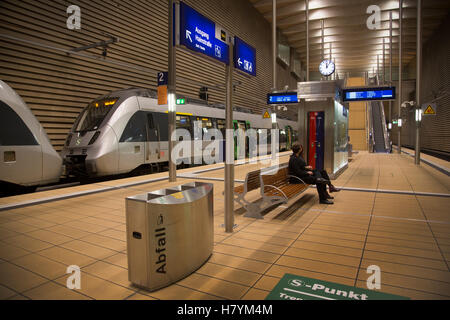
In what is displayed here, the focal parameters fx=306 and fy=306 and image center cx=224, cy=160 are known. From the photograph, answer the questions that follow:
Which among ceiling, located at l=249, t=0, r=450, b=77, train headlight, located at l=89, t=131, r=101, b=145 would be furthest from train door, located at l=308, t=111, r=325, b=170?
ceiling, located at l=249, t=0, r=450, b=77

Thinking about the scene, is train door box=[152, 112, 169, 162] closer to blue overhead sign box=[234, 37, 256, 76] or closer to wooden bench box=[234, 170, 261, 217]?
wooden bench box=[234, 170, 261, 217]

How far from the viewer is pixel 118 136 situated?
27.8ft

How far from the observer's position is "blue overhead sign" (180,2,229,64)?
301 cm

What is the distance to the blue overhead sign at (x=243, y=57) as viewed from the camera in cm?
404

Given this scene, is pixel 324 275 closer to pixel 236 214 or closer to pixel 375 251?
pixel 375 251

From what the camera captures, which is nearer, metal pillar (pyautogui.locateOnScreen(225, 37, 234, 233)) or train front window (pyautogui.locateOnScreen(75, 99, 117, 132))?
metal pillar (pyautogui.locateOnScreen(225, 37, 234, 233))

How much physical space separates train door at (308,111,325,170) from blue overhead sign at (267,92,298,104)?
3.73 metres

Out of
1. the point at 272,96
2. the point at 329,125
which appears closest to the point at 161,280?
the point at 329,125

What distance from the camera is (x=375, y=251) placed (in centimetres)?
334

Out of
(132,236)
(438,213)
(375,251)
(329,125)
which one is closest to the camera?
(132,236)

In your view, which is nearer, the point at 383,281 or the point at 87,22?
the point at 383,281

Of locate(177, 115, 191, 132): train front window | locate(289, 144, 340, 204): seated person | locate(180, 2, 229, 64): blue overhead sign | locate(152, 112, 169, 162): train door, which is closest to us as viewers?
locate(180, 2, 229, 64): blue overhead sign

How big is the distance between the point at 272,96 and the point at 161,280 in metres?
11.4

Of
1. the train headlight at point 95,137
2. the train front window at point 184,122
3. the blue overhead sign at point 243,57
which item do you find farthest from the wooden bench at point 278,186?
the train front window at point 184,122
